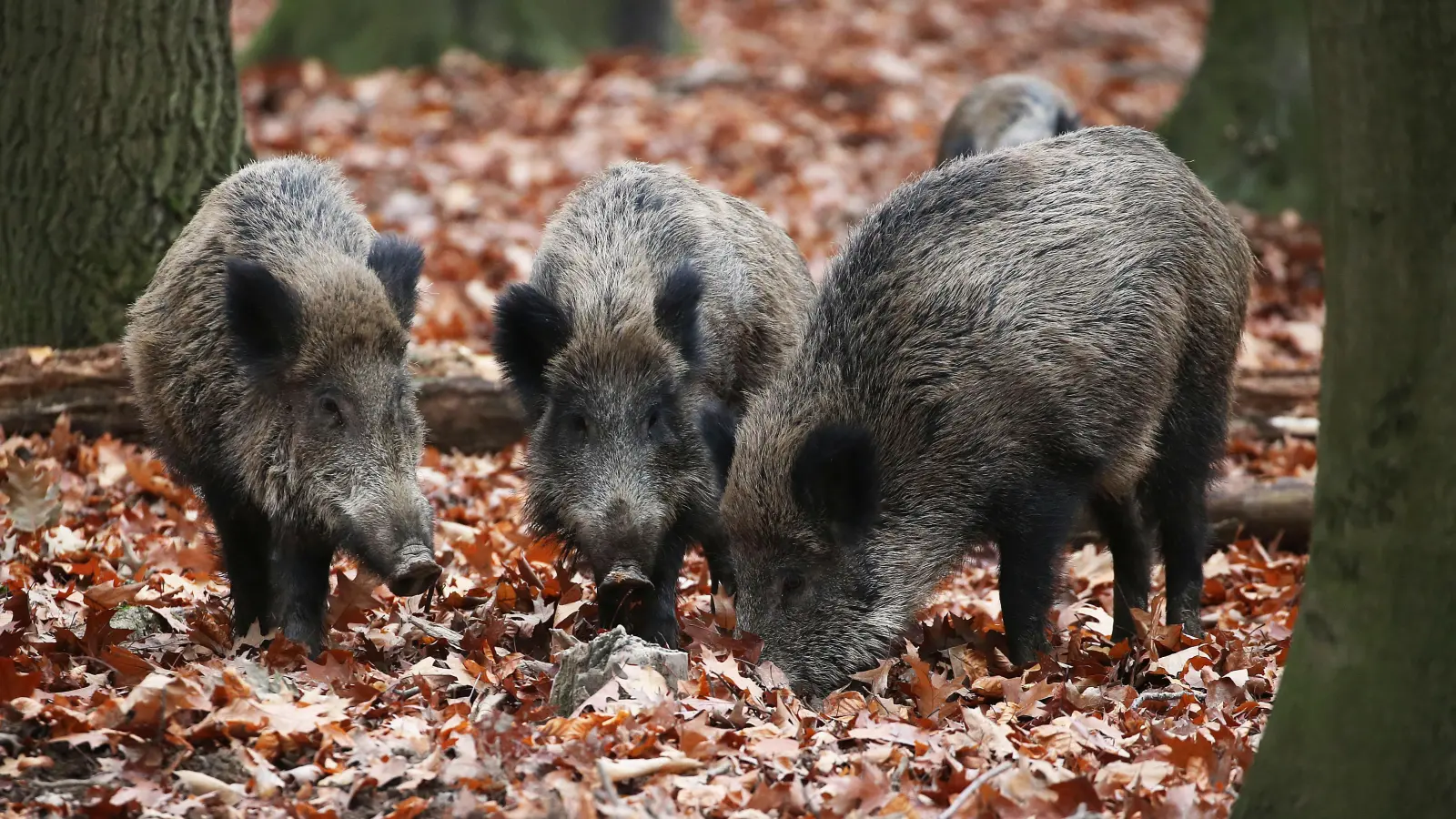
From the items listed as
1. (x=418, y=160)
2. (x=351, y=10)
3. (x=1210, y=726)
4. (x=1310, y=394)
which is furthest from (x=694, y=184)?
(x=351, y=10)

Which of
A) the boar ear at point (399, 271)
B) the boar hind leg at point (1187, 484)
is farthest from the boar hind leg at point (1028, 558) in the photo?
the boar ear at point (399, 271)

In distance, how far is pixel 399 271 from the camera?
594 cm

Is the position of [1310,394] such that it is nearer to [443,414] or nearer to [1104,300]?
[1104,300]

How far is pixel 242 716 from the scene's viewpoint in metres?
4.48

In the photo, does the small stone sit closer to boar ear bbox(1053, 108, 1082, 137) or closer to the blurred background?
the blurred background

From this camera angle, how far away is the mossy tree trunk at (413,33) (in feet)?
53.8

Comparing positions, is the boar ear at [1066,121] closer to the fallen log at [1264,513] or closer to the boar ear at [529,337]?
the fallen log at [1264,513]

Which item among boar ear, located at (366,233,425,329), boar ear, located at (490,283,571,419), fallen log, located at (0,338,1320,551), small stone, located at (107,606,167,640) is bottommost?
small stone, located at (107,606,167,640)

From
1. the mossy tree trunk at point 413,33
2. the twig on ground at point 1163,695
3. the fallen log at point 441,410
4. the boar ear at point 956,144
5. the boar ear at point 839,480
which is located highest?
the mossy tree trunk at point 413,33

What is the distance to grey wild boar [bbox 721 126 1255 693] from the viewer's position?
5805 mm

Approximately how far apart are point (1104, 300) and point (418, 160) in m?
8.77

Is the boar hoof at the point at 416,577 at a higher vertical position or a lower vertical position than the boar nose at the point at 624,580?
higher

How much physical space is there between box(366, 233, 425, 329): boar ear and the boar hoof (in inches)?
43.3

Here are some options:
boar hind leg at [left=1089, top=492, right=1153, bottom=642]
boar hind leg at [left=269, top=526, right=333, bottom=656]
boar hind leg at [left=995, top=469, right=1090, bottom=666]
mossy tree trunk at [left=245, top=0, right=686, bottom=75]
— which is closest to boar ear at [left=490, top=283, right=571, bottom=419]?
boar hind leg at [left=269, top=526, right=333, bottom=656]
